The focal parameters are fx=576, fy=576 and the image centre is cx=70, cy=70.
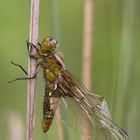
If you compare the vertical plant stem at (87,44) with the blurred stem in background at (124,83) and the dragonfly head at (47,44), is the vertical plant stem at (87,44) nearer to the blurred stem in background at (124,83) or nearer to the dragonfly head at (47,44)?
the blurred stem in background at (124,83)

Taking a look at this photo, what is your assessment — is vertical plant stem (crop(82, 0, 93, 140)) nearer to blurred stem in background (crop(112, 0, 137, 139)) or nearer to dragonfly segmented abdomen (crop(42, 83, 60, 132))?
blurred stem in background (crop(112, 0, 137, 139))

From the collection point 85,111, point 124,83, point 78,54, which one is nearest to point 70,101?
point 85,111

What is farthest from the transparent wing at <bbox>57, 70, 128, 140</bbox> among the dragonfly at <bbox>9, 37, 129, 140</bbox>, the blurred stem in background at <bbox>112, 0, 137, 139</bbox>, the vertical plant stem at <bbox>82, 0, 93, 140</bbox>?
the vertical plant stem at <bbox>82, 0, 93, 140</bbox>

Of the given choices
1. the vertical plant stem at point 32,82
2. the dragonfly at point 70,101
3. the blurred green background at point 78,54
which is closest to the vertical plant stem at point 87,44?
the blurred green background at point 78,54

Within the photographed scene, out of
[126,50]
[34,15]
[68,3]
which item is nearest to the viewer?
[34,15]

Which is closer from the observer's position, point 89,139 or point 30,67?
point 30,67
